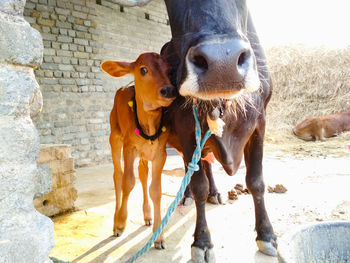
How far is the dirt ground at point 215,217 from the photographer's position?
2615mm

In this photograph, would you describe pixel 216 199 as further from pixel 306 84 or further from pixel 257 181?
pixel 306 84

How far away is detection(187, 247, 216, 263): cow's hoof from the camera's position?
7.98 ft

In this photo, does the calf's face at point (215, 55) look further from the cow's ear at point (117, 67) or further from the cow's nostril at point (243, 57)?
the cow's ear at point (117, 67)

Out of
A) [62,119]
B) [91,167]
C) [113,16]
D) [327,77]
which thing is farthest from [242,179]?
[327,77]

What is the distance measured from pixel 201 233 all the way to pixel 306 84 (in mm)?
11120

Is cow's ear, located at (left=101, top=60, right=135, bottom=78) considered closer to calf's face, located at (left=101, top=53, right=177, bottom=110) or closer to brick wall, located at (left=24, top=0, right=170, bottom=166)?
calf's face, located at (left=101, top=53, right=177, bottom=110)

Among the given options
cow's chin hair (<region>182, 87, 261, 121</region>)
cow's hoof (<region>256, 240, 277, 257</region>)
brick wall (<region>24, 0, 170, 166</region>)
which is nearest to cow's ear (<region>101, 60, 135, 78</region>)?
cow's chin hair (<region>182, 87, 261, 121</region>)

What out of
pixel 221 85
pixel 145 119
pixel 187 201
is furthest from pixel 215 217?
pixel 221 85

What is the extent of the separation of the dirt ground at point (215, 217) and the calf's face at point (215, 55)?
1.11 m

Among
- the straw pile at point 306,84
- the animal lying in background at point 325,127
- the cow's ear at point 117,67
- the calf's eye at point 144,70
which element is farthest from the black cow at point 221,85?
the straw pile at point 306,84

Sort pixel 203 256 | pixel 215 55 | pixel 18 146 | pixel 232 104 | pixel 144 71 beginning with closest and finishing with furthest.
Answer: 1. pixel 18 146
2. pixel 215 55
3. pixel 232 104
4. pixel 203 256
5. pixel 144 71

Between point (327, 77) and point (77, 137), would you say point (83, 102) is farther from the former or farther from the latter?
point (327, 77)

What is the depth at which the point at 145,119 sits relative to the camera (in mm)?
2795

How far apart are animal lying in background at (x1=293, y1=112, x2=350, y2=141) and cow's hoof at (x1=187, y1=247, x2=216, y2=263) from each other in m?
7.94
